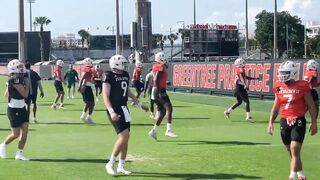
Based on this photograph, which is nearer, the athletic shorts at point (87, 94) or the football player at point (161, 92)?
the football player at point (161, 92)

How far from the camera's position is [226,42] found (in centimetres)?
7525

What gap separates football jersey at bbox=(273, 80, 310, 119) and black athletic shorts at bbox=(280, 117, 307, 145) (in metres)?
0.10

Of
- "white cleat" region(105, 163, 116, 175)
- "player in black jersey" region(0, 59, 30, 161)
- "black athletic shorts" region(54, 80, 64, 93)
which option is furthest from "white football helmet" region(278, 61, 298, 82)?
"black athletic shorts" region(54, 80, 64, 93)

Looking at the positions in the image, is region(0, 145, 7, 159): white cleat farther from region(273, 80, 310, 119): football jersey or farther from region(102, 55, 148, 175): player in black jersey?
region(273, 80, 310, 119): football jersey

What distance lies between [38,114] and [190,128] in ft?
24.2

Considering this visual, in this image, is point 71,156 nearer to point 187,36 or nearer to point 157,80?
point 157,80

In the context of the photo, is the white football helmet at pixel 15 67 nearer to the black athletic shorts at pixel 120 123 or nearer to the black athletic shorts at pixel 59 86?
the black athletic shorts at pixel 120 123

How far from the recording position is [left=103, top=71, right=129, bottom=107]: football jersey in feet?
31.4

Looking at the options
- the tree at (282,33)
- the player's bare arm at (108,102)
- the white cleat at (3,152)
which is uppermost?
the tree at (282,33)

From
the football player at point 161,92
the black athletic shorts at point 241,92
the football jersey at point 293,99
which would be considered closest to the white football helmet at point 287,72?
the football jersey at point 293,99

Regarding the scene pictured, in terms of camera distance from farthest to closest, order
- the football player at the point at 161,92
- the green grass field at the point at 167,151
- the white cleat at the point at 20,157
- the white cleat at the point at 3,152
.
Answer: the football player at the point at 161,92 → the white cleat at the point at 3,152 → the white cleat at the point at 20,157 → the green grass field at the point at 167,151

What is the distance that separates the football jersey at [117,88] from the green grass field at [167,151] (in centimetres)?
120

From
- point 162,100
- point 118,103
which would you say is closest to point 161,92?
point 162,100

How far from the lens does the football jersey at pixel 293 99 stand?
8.68 m
